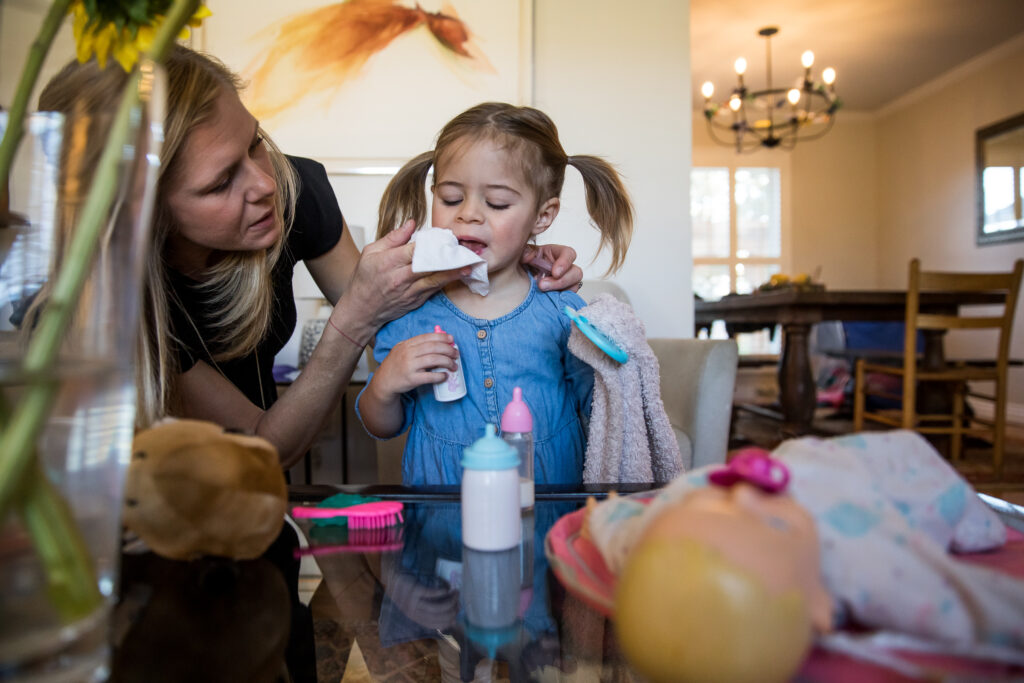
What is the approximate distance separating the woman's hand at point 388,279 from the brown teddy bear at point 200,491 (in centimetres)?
62

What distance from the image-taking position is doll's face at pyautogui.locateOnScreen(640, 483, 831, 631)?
29 cm

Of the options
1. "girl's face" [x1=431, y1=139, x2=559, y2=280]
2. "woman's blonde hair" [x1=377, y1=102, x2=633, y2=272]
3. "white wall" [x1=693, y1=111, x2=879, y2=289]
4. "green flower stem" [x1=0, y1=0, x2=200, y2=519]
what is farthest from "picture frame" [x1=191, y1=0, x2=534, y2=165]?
"white wall" [x1=693, y1=111, x2=879, y2=289]

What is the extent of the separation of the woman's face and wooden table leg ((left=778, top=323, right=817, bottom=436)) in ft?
9.87

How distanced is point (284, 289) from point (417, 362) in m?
0.52

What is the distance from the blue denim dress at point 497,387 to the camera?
1205 mm

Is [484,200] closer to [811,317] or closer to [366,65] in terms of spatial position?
[366,65]

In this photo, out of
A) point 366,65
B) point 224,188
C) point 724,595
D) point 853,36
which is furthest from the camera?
point 853,36

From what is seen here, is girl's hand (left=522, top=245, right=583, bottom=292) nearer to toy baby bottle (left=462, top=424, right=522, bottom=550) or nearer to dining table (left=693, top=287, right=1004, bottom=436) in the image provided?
toy baby bottle (left=462, top=424, right=522, bottom=550)

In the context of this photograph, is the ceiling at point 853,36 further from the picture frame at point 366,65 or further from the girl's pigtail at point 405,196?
the girl's pigtail at point 405,196

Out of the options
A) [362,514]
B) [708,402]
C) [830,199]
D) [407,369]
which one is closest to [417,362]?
[407,369]

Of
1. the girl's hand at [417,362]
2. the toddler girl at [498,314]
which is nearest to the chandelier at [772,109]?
the toddler girl at [498,314]

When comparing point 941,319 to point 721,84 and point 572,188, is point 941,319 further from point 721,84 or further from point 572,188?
point 721,84

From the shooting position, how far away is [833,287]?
7336 millimetres

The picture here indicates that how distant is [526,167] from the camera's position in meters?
1.18
